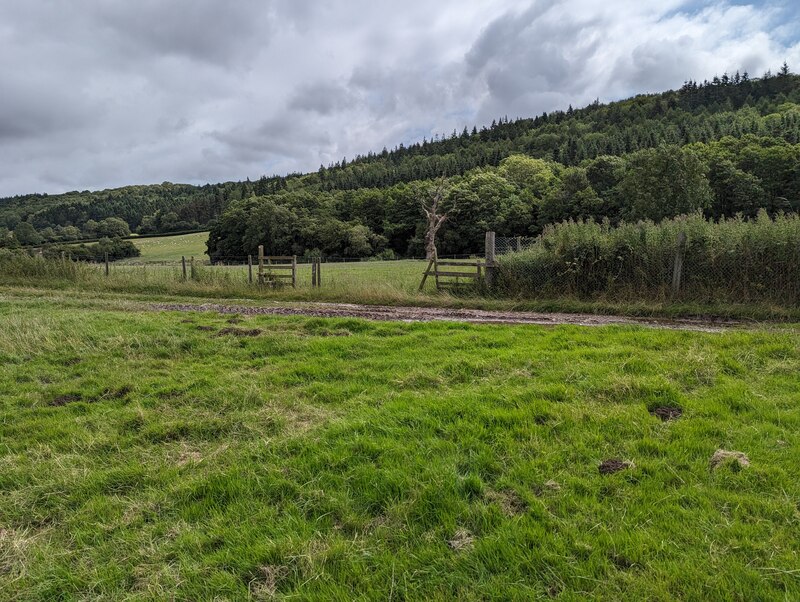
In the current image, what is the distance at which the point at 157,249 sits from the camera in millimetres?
95375

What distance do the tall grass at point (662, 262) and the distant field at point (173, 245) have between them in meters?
79.7

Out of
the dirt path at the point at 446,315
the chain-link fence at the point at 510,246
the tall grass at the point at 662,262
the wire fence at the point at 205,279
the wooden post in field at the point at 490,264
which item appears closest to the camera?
the dirt path at the point at 446,315

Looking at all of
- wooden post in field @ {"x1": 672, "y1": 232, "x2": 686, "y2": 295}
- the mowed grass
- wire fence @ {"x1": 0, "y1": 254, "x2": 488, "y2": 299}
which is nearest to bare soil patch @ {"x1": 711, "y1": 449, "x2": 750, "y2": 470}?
the mowed grass

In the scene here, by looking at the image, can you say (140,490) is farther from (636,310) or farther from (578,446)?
(636,310)

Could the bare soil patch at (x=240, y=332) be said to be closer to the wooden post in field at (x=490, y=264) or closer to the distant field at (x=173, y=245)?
the wooden post in field at (x=490, y=264)

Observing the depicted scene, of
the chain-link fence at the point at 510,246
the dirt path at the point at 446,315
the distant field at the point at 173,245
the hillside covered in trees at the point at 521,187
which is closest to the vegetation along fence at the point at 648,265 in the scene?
the chain-link fence at the point at 510,246

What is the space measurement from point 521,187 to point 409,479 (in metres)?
90.4

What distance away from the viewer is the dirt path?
1109 cm

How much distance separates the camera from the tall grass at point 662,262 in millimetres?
12609

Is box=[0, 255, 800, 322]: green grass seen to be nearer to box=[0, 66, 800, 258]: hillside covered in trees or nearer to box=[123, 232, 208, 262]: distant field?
box=[0, 66, 800, 258]: hillside covered in trees

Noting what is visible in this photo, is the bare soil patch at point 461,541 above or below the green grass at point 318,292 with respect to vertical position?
below

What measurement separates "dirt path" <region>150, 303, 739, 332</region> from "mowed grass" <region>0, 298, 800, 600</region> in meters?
3.63

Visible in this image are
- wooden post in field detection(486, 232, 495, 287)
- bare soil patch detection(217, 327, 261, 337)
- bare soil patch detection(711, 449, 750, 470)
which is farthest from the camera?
wooden post in field detection(486, 232, 495, 287)

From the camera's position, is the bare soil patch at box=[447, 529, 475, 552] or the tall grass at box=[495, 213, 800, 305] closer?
the bare soil patch at box=[447, 529, 475, 552]
